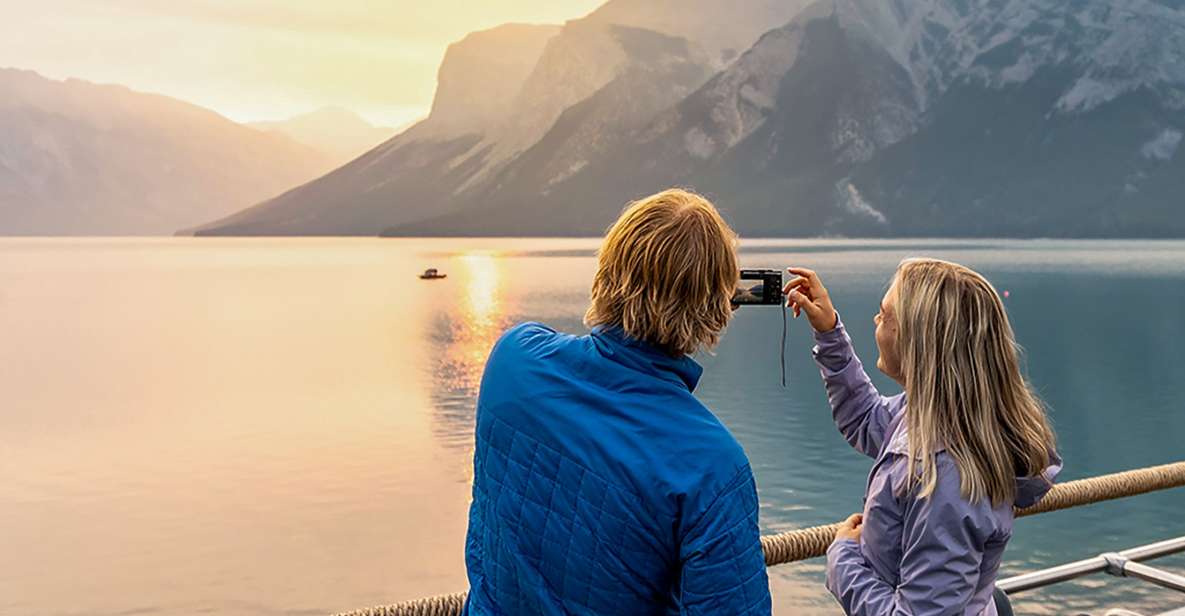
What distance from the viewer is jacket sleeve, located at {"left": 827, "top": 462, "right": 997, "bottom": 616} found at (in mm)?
2021

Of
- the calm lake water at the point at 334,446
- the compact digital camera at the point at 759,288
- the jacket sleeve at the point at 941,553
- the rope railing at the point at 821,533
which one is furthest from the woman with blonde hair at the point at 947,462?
the calm lake water at the point at 334,446

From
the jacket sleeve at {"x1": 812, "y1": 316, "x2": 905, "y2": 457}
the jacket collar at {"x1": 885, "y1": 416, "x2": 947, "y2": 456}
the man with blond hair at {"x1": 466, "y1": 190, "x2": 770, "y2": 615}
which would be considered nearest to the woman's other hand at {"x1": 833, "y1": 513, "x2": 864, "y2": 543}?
the jacket collar at {"x1": 885, "y1": 416, "x2": 947, "y2": 456}

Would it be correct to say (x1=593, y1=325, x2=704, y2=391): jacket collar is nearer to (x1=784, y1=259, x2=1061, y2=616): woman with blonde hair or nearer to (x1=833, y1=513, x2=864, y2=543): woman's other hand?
(x1=784, y1=259, x2=1061, y2=616): woman with blonde hair

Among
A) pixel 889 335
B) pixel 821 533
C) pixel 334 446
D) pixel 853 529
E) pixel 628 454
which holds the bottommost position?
pixel 334 446

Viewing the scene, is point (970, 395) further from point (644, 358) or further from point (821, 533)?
point (821, 533)

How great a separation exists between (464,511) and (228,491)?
18.4ft

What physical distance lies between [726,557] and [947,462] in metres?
0.62

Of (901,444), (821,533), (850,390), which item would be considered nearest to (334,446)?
(821,533)

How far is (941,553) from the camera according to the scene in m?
2.03

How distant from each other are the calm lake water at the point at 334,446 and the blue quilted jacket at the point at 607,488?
52.8 ft

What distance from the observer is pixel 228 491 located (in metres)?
25.3

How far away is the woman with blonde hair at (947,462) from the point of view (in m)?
2.03

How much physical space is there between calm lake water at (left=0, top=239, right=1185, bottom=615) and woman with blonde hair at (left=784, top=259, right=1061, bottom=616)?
15.6 m

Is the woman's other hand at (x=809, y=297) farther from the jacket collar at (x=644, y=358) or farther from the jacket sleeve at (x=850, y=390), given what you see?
the jacket collar at (x=644, y=358)
